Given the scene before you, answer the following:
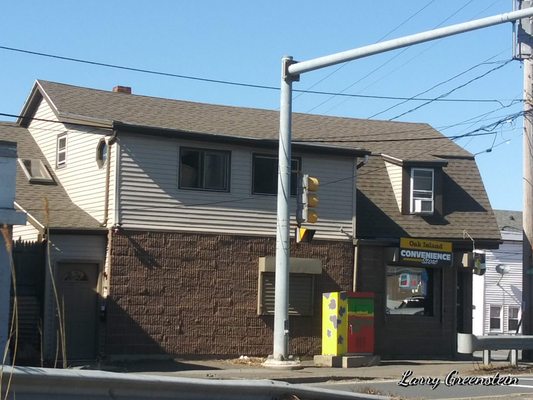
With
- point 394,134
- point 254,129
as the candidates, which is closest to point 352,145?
point 394,134

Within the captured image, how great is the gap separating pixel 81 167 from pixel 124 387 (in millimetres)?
15937

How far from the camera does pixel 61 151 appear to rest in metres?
23.7

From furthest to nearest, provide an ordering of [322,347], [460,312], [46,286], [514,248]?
[514,248] → [460,312] → [322,347] → [46,286]

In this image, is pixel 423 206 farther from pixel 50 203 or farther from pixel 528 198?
pixel 50 203

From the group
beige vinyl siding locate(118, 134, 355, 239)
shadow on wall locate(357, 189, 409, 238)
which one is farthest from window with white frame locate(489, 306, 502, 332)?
beige vinyl siding locate(118, 134, 355, 239)

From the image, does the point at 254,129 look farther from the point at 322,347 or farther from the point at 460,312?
the point at 460,312

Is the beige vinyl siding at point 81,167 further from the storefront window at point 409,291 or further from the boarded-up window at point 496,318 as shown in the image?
the boarded-up window at point 496,318

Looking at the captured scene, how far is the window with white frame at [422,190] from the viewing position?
83.4 feet

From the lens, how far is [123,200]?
20609 mm

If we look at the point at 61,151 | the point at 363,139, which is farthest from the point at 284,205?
the point at 363,139

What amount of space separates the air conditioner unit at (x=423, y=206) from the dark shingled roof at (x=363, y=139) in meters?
0.23

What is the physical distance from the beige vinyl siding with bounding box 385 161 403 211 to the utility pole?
4.39m

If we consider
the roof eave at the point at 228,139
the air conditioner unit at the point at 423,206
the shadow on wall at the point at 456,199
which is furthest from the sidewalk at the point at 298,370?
the shadow on wall at the point at 456,199

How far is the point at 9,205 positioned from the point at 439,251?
40.1ft
